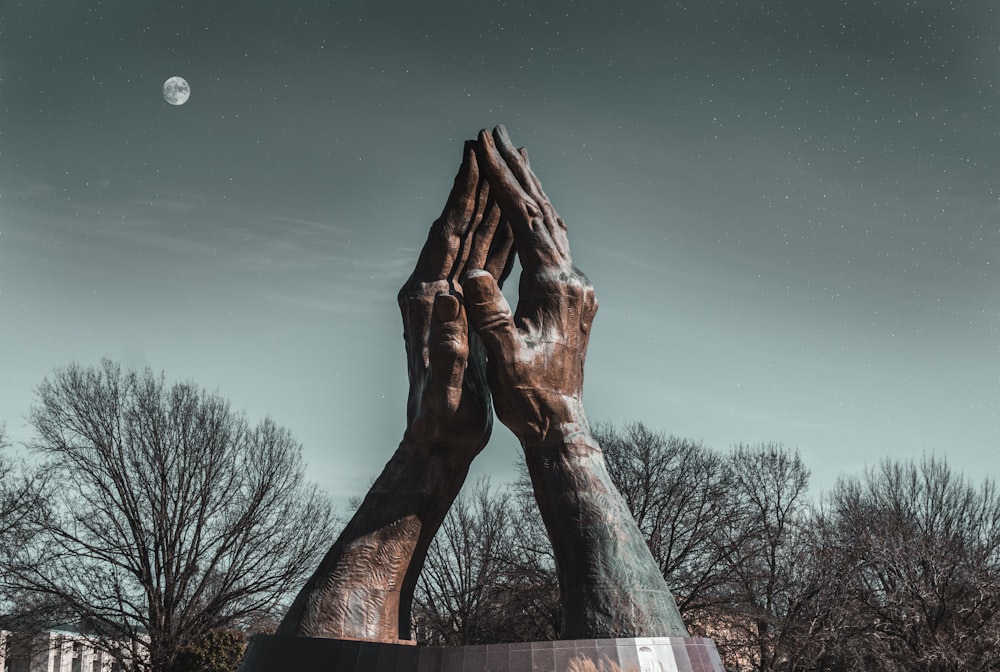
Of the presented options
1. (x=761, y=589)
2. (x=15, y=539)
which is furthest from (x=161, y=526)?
(x=761, y=589)

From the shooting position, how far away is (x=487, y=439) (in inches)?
383

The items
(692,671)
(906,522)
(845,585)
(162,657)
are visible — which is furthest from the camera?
(906,522)

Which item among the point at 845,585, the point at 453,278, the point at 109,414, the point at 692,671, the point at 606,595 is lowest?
the point at 692,671

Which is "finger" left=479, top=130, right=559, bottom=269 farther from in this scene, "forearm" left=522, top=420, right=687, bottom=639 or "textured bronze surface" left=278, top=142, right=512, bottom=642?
"forearm" left=522, top=420, right=687, bottom=639

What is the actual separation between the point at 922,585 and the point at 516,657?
19.7 meters

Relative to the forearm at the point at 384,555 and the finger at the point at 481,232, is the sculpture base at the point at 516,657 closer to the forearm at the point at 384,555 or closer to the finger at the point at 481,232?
the forearm at the point at 384,555

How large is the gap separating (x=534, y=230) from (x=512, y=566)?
62.0ft

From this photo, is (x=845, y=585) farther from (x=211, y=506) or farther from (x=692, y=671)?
(x=692, y=671)

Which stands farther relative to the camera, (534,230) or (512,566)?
(512,566)

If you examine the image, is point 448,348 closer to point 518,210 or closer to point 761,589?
point 518,210

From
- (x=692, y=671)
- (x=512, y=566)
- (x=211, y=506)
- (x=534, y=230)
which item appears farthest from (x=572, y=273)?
(x=512, y=566)

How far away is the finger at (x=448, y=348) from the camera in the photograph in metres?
9.12

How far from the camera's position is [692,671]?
25.6ft

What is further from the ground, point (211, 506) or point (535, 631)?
point (211, 506)
